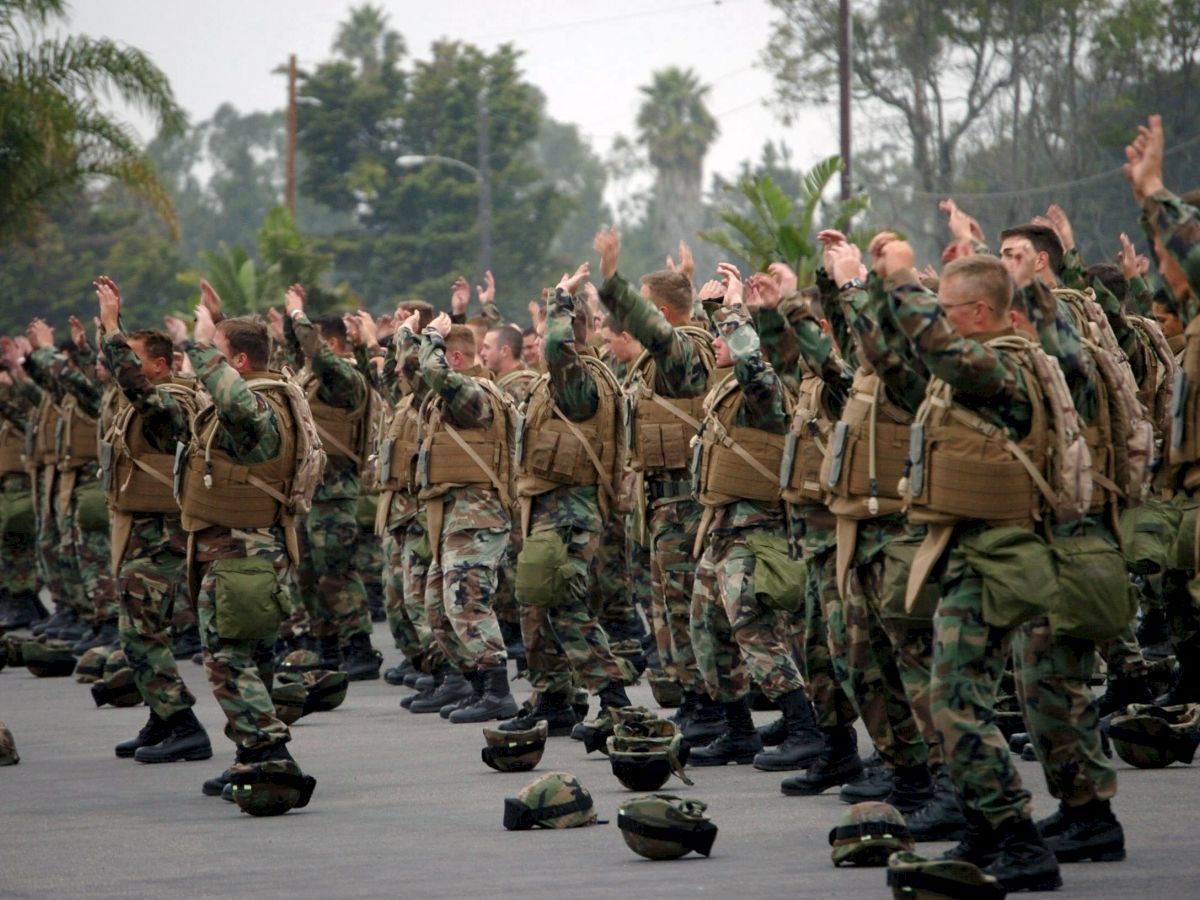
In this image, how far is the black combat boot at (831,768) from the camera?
920 centimetres

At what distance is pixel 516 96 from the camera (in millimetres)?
64312

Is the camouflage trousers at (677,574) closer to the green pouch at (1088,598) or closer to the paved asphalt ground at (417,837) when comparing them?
the paved asphalt ground at (417,837)

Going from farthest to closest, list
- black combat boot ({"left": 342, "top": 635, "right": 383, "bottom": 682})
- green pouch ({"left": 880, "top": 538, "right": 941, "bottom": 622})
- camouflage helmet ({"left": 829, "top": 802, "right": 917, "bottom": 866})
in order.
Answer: black combat boot ({"left": 342, "top": 635, "right": 383, "bottom": 682})
green pouch ({"left": 880, "top": 538, "right": 941, "bottom": 622})
camouflage helmet ({"left": 829, "top": 802, "right": 917, "bottom": 866})

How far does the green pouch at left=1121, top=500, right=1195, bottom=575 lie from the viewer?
33.5 ft

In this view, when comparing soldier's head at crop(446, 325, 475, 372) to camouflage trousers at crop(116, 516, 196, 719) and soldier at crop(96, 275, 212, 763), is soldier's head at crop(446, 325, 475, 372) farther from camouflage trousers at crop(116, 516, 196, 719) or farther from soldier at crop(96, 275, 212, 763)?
camouflage trousers at crop(116, 516, 196, 719)

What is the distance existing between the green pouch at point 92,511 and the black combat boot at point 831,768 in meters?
8.57

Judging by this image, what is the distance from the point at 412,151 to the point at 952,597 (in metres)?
58.7

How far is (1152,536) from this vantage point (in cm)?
1032

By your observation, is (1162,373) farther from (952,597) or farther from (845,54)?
(845,54)

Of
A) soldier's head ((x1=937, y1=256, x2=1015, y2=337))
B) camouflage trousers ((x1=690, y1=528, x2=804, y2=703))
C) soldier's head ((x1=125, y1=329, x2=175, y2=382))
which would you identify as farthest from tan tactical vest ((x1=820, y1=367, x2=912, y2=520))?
soldier's head ((x1=125, y1=329, x2=175, y2=382))

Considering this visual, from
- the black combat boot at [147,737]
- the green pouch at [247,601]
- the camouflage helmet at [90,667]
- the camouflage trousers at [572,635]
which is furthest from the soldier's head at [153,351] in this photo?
the camouflage helmet at [90,667]

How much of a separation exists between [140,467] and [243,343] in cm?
170

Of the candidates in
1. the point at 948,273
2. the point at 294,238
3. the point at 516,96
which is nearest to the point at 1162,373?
the point at 948,273

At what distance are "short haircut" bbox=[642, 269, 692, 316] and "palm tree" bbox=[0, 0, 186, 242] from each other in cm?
1861
